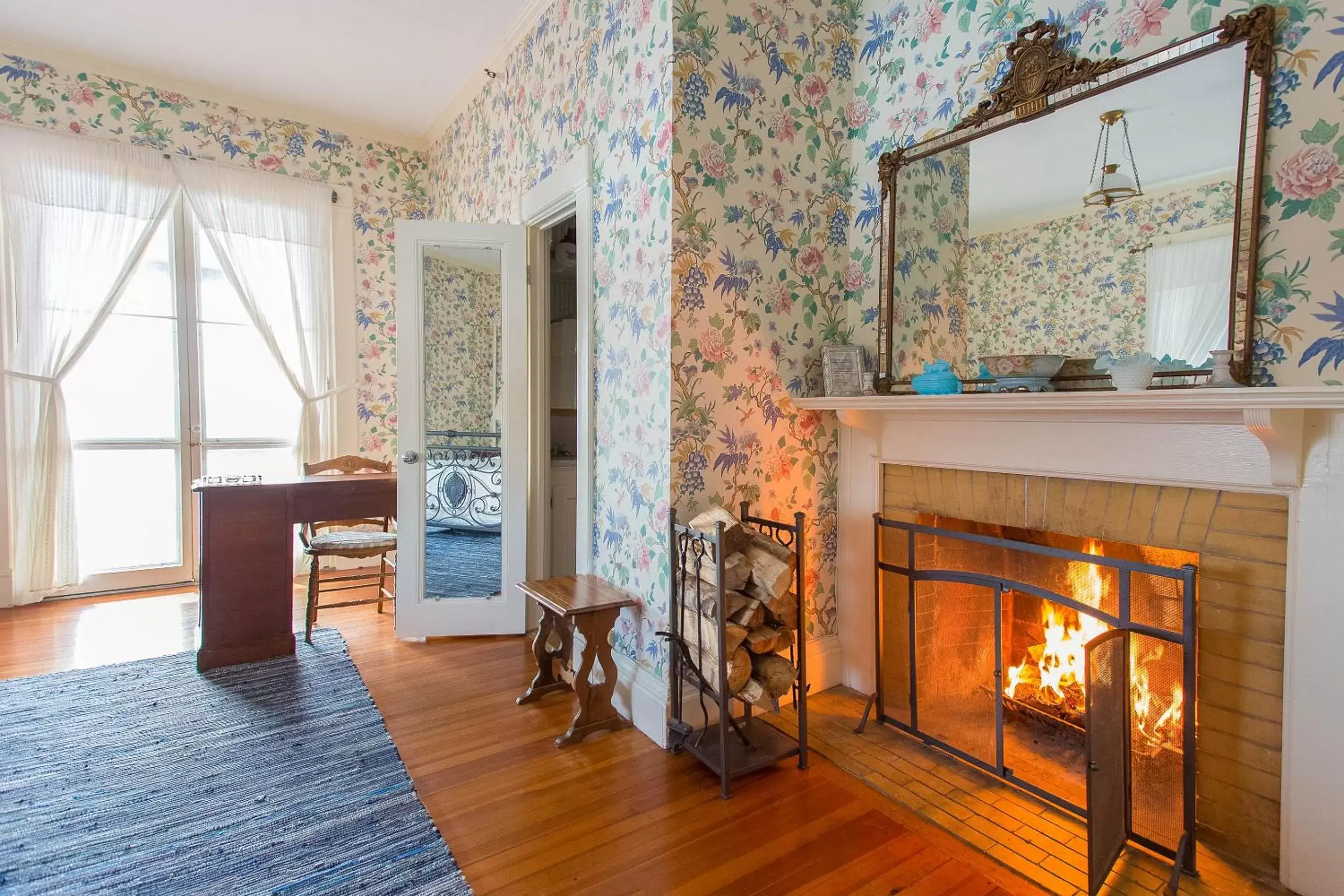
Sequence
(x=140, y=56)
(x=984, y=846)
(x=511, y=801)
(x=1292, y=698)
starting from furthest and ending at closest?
(x=140, y=56) < (x=511, y=801) < (x=984, y=846) < (x=1292, y=698)

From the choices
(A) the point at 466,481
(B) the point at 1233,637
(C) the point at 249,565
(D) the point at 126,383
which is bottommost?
(C) the point at 249,565

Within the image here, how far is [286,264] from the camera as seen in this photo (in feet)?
14.3

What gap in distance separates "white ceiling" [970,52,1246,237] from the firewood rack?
1179mm

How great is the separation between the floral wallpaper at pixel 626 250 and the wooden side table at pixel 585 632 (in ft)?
0.41

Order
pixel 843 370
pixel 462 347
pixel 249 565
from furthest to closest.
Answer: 1. pixel 462 347
2. pixel 249 565
3. pixel 843 370

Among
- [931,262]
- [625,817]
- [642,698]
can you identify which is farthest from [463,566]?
[931,262]

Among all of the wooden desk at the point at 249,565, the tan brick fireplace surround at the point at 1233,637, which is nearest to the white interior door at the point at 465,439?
the wooden desk at the point at 249,565

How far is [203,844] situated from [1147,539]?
8.70ft

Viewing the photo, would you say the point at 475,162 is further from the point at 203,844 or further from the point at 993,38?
the point at 203,844

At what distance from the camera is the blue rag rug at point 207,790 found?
5.34ft

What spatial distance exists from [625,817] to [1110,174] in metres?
2.22

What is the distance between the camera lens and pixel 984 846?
170cm

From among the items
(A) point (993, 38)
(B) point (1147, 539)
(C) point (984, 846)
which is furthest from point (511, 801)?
(A) point (993, 38)

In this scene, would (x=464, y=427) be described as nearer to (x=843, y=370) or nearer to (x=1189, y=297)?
(x=843, y=370)
